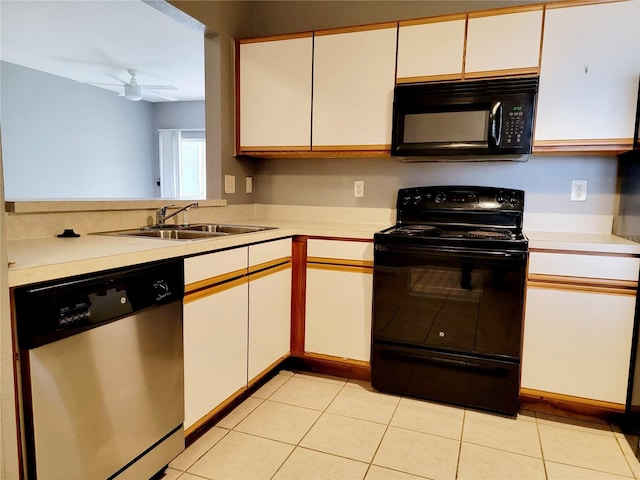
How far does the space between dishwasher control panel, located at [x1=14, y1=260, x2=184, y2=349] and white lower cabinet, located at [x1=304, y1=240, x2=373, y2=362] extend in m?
1.06

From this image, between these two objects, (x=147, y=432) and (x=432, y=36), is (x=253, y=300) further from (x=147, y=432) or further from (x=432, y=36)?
(x=432, y=36)

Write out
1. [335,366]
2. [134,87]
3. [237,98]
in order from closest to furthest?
[335,366], [237,98], [134,87]

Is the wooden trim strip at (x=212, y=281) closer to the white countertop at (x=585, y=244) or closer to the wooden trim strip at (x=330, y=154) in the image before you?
the wooden trim strip at (x=330, y=154)

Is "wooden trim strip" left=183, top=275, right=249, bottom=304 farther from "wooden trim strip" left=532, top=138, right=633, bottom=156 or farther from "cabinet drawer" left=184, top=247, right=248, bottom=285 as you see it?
"wooden trim strip" left=532, top=138, right=633, bottom=156

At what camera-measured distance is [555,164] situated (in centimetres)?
240

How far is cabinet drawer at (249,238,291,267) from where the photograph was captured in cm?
206

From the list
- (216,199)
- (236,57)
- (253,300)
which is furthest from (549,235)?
(236,57)

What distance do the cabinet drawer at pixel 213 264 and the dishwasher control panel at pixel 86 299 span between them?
0.33 ft

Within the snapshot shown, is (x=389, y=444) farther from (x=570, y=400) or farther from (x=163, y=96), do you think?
(x=163, y=96)

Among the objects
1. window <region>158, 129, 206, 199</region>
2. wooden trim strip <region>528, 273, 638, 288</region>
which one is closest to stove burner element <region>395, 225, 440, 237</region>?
wooden trim strip <region>528, 273, 638, 288</region>

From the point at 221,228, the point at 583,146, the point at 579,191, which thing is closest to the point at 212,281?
the point at 221,228

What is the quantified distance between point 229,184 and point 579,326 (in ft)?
7.10

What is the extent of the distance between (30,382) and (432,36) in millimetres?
2357

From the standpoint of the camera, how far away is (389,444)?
1822mm
